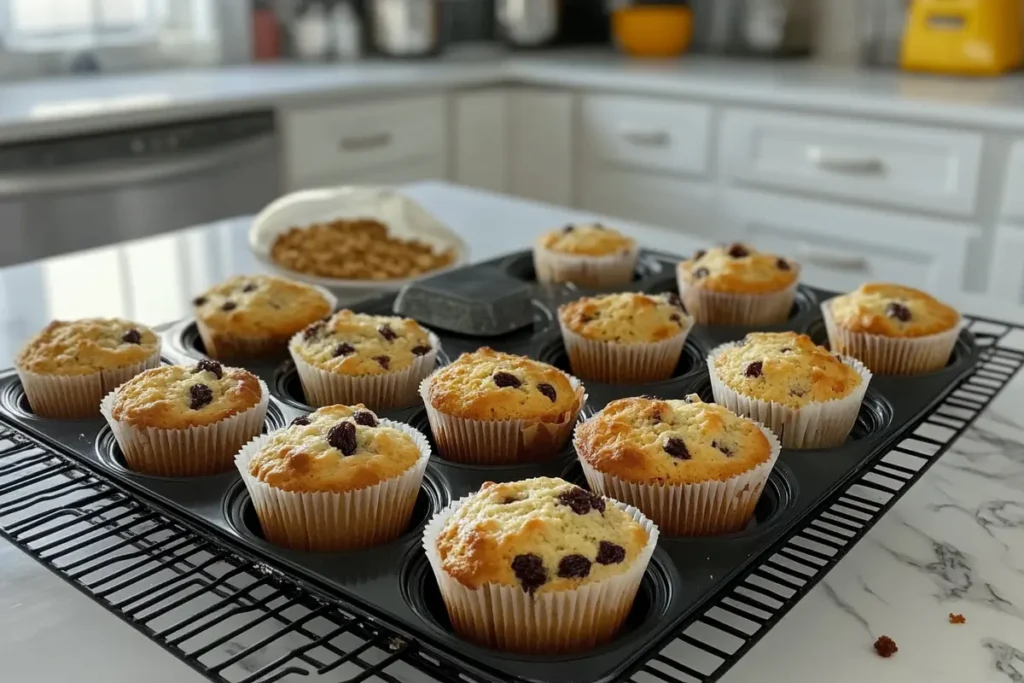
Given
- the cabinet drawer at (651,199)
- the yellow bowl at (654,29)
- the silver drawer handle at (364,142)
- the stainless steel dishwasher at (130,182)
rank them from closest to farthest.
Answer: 1. the stainless steel dishwasher at (130,182)
2. the silver drawer handle at (364,142)
3. the cabinet drawer at (651,199)
4. the yellow bowl at (654,29)

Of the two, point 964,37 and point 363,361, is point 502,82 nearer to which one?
point 964,37

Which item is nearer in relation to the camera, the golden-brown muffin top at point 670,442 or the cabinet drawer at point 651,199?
the golden-brown muffin top at point 670,442

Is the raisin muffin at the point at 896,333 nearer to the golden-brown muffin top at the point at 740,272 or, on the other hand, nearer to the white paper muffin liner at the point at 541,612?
the golden-brown muffin top at the point at 740,272

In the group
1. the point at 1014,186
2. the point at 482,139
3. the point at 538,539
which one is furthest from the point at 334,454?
the point at 482,139

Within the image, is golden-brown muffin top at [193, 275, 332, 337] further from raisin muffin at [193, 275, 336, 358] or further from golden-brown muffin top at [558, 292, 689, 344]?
golden-brown muffin top at [558, 292, 689, 344]

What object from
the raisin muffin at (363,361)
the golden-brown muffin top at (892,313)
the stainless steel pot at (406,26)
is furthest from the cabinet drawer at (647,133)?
the raisin muffin at (363,361)

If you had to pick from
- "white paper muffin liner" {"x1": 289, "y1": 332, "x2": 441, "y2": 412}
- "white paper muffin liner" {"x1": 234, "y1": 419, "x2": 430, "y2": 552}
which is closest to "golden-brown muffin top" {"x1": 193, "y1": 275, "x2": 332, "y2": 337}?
"white paper muffin liner" {"x1": 289, "y1": 332, "x2": 441, "y2": 412}
